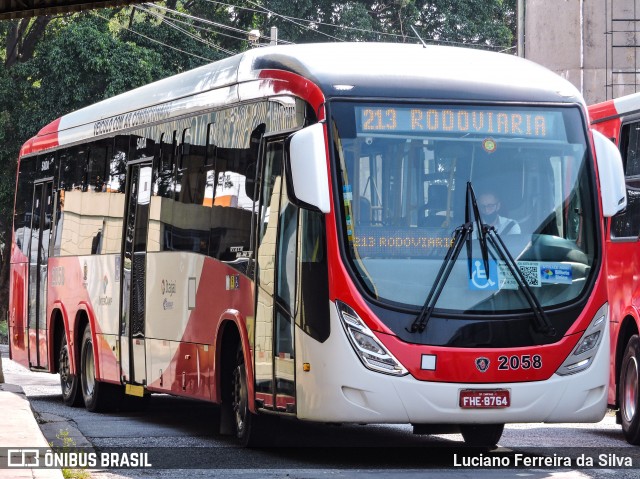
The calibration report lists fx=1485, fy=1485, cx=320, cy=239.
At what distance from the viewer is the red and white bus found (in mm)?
13562

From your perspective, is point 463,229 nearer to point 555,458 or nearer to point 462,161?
point 462,161

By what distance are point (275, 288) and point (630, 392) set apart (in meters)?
3.97

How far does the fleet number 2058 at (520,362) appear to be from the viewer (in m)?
10.9

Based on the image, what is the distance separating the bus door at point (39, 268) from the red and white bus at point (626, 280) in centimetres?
826

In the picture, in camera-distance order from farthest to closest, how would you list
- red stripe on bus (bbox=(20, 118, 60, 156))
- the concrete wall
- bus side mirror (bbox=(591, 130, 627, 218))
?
the concrete wall
red stripe on bus (bbox=(20, 118, 60, 156))
bus side mirror (bbox=(591, 130, 627, 218))

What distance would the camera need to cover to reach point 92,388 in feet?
58.3

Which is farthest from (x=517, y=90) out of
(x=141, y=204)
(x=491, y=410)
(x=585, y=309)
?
(x=141, y=204)

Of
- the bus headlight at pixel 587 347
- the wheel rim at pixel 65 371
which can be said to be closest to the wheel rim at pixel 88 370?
the wheel rim at pixel 65 371

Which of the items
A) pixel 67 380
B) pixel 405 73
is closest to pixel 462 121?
pixel 405 73

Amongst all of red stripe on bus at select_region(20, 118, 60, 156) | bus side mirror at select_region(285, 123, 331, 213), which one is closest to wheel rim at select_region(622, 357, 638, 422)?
bus side mirror at select_region(285, 123, 331, 213)

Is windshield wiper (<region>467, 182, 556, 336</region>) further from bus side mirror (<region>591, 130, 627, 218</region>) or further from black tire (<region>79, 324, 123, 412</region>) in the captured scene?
black tire (<region>79, 324, 123, 412</region>)

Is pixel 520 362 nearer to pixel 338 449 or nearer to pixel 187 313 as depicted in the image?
pixel 338 449

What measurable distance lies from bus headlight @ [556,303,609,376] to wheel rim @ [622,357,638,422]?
2307 mm

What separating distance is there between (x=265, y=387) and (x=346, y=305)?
132cm
